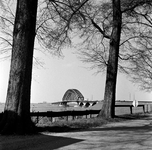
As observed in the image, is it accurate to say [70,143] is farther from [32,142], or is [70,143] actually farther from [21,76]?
[21,76]

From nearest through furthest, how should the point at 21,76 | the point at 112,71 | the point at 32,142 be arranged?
the point at 32,142 → the point at 21,76 → the point at 112,71

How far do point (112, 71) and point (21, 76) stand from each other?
25.9 ft

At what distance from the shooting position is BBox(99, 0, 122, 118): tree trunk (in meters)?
14.9

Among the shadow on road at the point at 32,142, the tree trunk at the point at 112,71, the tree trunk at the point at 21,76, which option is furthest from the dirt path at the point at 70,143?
the tree trunk at the point at 112,71

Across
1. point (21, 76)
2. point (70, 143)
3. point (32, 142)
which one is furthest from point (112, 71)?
point (32, 142)

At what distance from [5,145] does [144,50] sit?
13.7 meters

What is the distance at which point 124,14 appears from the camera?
16703mm

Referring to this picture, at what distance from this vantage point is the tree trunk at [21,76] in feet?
27.2

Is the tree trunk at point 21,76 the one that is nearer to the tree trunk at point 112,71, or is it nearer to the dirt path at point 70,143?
the dirt path at point 70,143

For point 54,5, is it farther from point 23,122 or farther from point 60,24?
point 23,122

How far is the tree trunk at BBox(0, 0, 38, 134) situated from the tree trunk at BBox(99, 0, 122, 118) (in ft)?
23.7

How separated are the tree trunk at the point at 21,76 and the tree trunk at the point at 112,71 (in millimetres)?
7215

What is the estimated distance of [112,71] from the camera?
50.1 feet

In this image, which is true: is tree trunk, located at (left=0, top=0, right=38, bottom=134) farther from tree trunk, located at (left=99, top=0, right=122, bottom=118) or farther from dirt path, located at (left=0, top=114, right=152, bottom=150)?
tree trunk, located at (left=99, top=0, right=122, bottom=118)
